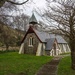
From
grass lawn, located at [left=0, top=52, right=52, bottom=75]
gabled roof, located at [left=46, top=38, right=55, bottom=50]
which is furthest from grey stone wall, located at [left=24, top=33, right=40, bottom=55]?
grass lawn, located at [left=0, top=52, right=52, bottom=75]

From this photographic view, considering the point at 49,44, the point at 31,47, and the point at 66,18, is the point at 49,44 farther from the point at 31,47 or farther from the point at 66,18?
the point at 66,18

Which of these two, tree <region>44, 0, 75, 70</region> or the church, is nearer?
tree <region>44, 0, 75, 70</region>

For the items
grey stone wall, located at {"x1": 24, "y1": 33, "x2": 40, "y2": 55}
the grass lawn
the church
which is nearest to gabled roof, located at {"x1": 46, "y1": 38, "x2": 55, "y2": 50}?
the church

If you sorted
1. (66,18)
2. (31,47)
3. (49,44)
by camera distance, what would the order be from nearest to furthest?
(66,18) < (31,47) < (49,44)

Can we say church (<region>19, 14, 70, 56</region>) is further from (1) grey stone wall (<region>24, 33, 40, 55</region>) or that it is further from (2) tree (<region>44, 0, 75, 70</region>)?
(2) tree (<region>44, 0, 75, 70</region>)

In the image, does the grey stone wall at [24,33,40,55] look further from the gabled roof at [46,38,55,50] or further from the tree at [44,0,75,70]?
the tree at [44,0,75,70]

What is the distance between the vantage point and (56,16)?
64.7 feet

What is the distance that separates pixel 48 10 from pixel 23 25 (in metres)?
49.9

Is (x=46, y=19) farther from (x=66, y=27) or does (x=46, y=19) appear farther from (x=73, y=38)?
(x=73, y=38)

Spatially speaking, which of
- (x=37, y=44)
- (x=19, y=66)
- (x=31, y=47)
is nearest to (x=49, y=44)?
(x=37, y=44)

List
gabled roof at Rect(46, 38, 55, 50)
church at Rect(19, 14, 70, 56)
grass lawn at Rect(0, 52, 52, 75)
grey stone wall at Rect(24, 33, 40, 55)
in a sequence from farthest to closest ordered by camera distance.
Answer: gabled roof at Rect(46, 38, 55, 50), grey stone wall at Rect(24, 33, 40, 55), church at Rect(19, 14, 70, 56), grass lawn at Rect(0, 52, 52, 75)

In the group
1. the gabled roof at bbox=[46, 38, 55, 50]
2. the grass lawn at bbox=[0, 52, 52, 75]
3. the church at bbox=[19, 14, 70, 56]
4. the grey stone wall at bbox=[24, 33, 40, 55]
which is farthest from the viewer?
the gabled roof at bbox=[46, 38, 55, 50]

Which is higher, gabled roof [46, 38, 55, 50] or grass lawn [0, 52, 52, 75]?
gabled roof [46, 38, 55, 50]

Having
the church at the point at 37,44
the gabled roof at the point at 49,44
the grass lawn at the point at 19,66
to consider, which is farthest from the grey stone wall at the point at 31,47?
the grass lawn at the point at 19,66
